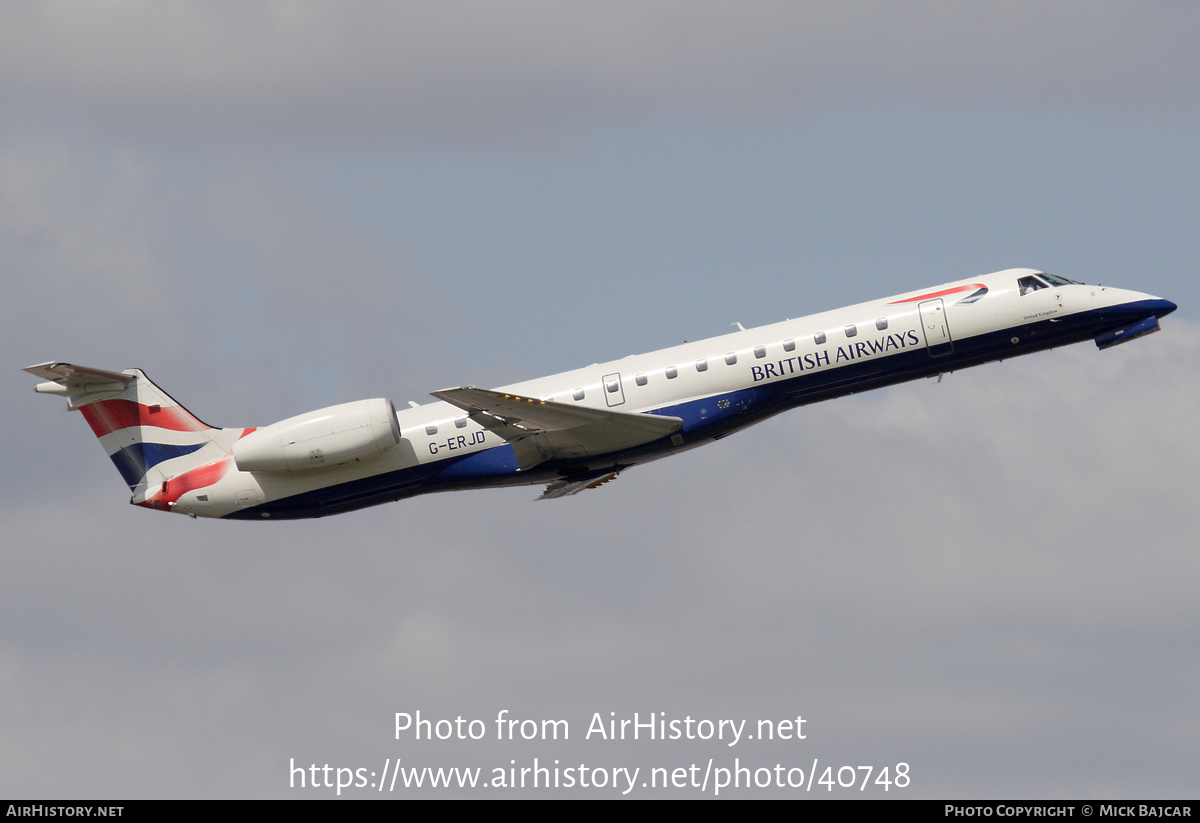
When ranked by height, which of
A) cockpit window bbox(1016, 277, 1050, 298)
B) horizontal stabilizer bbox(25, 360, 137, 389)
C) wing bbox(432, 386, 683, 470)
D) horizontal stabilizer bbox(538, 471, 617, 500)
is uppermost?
horizontal stabilizer bbox(25, 360, 137, 389)

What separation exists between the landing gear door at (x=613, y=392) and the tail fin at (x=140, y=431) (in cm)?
1087

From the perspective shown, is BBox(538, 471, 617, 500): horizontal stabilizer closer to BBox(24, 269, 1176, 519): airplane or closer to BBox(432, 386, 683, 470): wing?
BBox(24, 269, 1176, 519): airplane

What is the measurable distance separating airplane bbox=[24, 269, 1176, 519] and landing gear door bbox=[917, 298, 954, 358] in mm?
36

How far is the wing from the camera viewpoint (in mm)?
32156

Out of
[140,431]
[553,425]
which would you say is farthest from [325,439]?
[140,431]

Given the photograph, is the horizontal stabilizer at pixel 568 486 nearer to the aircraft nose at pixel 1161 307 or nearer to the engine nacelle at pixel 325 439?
the engine nacelle at pixel 325 439

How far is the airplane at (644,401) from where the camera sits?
3359 cm

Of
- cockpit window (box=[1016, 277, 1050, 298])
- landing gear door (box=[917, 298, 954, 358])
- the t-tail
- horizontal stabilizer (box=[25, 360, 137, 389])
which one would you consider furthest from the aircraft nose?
horizontal stabilizer (box=[25, 360, 137, 389])

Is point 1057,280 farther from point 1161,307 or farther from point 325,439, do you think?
point 325,439

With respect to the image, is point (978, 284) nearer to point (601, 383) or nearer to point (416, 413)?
point (601, 383)

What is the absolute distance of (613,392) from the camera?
112ft

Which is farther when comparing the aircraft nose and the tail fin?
the tail fin

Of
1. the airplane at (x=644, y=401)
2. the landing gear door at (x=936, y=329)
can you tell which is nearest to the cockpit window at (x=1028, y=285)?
the airplane at (x=644, y=401)

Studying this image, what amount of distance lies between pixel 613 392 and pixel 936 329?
Result: 27.4ft
